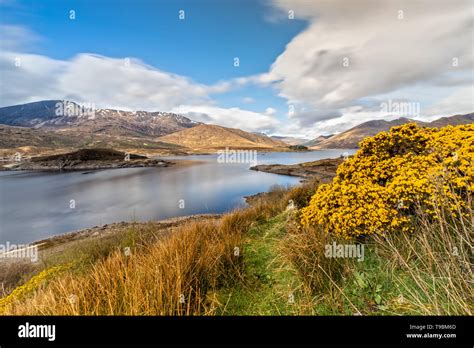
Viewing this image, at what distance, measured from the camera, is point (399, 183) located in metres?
3.44

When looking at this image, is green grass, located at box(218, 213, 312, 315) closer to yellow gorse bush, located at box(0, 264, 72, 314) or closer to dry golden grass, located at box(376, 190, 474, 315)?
dry golden grass, located at box(376, 190, 474, 315)

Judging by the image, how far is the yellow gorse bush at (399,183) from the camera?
10.4 ft

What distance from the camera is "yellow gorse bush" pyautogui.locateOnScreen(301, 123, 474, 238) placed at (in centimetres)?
316

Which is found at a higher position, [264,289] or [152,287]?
[152,287]

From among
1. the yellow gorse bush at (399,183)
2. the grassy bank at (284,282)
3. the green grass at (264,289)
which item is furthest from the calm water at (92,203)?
the yellow gorse bush at (399,183)

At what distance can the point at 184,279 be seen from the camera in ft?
9.03

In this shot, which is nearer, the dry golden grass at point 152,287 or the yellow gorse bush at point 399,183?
the dry golden grass at point 152,287

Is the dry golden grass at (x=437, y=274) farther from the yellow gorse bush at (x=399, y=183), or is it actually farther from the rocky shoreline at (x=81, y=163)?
the rocky shoreline at (x=81, y=163)

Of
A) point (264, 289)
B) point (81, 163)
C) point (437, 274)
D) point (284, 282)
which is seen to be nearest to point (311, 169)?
point (437, 274)

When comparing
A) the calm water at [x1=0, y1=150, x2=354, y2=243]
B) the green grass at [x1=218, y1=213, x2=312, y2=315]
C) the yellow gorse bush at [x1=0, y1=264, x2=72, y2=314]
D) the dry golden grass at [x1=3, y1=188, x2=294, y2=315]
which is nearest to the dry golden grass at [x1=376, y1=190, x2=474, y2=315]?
the green grass at [x1=218, y1=213, x2=312, y2=315]

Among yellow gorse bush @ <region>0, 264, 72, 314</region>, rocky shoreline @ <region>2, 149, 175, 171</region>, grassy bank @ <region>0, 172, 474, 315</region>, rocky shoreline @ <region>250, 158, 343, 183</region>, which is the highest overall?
rocky shoreline @ <region>2, 149, 175, 171</region>

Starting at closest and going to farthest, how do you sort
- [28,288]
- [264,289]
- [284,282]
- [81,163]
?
1. [264,289]
2. [284,282]
3. [28,288]
4. [81,163]

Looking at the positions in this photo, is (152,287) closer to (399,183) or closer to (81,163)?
(399,183)
